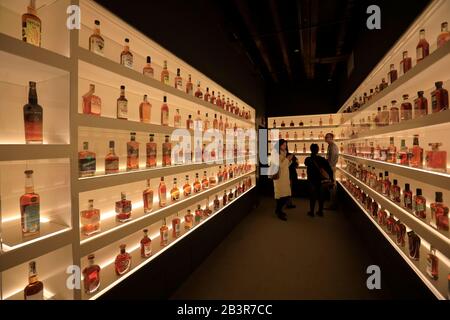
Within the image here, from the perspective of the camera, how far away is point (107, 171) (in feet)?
4.82

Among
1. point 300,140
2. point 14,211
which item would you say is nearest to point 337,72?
point 300,140

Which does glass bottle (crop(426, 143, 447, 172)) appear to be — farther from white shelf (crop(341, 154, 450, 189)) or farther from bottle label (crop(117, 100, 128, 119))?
bottle label (crop(117, 100, 128, 119))

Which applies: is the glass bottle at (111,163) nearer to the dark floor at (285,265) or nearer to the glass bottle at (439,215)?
the dark floor at (285,265)

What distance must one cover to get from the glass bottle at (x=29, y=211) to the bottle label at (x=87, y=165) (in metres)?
0.23

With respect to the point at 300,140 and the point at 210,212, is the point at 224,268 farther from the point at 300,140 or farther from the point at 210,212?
the point at 300,140

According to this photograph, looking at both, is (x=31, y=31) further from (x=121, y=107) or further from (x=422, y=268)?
(x=422, y=268)

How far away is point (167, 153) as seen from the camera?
2.01 meters

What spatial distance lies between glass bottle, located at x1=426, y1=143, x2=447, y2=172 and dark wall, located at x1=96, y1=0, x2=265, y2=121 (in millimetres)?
2075

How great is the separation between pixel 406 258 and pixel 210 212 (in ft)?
6.49

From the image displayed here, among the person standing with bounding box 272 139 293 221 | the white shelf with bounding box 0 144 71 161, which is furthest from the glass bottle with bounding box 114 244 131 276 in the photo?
the person standing with bounding box 272 139 293 221

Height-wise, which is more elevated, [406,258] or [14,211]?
[14,211]

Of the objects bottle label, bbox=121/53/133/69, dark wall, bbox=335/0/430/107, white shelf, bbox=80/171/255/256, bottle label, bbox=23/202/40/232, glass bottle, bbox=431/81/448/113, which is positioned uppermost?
dark wall, bbox=335/0/430/107

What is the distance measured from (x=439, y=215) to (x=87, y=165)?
2.08m

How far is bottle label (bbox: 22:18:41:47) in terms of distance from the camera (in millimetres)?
1010
